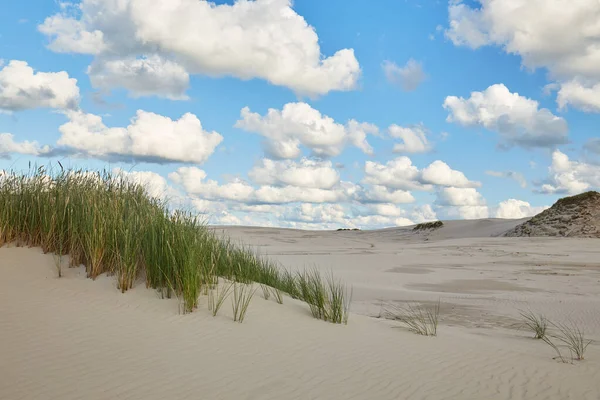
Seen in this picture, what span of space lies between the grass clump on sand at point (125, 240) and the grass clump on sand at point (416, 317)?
35.5 inches

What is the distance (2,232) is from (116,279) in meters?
2.07

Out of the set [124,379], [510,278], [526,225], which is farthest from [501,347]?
[526,225]

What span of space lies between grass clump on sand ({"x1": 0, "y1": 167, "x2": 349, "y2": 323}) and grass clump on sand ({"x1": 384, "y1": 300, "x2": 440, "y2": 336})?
90cm

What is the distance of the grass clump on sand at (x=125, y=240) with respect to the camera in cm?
548

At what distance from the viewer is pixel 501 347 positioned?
5.47 metres

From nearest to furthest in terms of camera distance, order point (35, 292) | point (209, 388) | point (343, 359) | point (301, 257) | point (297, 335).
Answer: point (209, 388)
point (343, 359)
point (297, 335)
point (35, 292)
point (301, 257)

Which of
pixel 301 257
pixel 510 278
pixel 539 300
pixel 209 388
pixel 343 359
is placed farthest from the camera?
pixel 301 257

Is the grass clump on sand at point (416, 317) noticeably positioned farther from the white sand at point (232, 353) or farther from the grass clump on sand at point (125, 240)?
the grass clump on sand at point (125, 240)

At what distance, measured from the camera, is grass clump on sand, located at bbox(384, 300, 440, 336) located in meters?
5.93

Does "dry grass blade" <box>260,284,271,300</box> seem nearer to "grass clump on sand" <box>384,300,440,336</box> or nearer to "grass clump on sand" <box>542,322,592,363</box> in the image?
"grass clump on sand" <box>384,300,440,336</box>

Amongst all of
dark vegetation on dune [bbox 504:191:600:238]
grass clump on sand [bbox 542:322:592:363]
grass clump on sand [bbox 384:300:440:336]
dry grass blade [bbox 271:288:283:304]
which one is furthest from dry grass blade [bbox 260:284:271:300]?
dark vegetation on dune [bbox 504:191:600:238]

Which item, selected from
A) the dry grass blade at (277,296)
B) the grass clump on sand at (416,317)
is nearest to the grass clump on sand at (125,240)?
the dry grass blade at (277,296)

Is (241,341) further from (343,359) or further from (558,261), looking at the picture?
(558,261)

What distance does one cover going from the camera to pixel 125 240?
5594 millimetres
